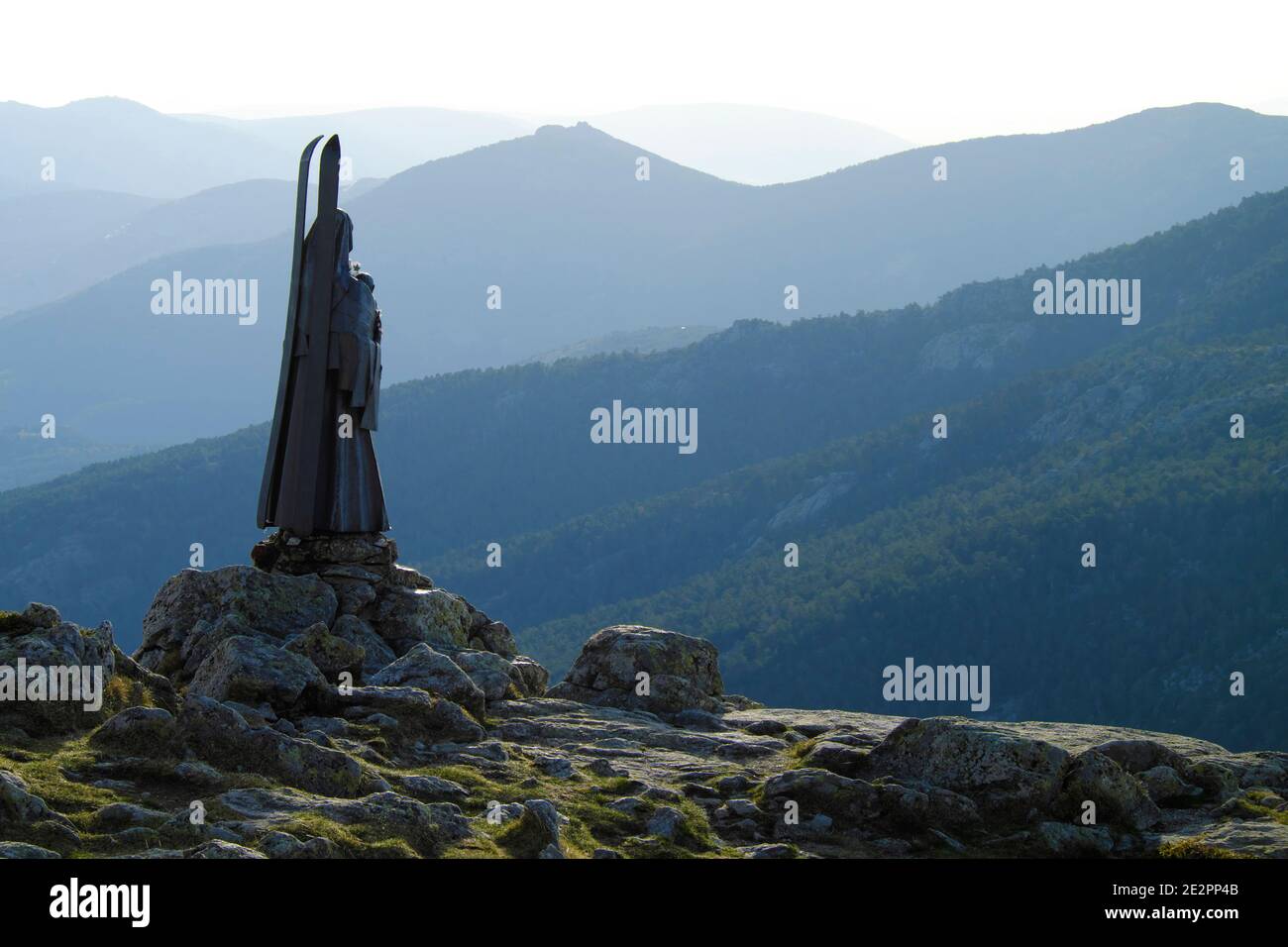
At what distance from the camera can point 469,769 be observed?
1518 cm

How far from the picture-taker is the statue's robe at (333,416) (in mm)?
19750

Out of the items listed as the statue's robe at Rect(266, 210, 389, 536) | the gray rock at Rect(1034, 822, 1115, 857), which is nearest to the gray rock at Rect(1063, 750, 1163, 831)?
the gray rock at Rect(1034, 822, 1115, 857)

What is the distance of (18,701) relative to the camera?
47.4ft

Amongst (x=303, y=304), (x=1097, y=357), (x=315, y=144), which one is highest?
(x=1097, y=357)

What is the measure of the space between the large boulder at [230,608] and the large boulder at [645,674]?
3.31 meters

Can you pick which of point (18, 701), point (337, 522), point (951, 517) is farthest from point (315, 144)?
point (951, 517)

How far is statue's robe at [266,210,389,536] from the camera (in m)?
19.8

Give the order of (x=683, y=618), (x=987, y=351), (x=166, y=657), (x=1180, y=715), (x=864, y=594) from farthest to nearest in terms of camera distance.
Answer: (x=987, y=351), (x=683, y=618), (x=864, y=594), (x=1180, y=715), (x=166, y=657)

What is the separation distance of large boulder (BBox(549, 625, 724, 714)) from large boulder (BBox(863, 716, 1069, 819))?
455cm

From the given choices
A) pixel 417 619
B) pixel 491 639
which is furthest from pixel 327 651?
pixel 491 639

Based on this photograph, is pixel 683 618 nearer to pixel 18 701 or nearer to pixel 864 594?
pixel 864 594

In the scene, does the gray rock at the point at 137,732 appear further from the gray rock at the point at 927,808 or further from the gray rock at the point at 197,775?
the gray rock at the point at 927,808

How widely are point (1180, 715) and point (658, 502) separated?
60233 mm

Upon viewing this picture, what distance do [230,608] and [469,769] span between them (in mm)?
5047
